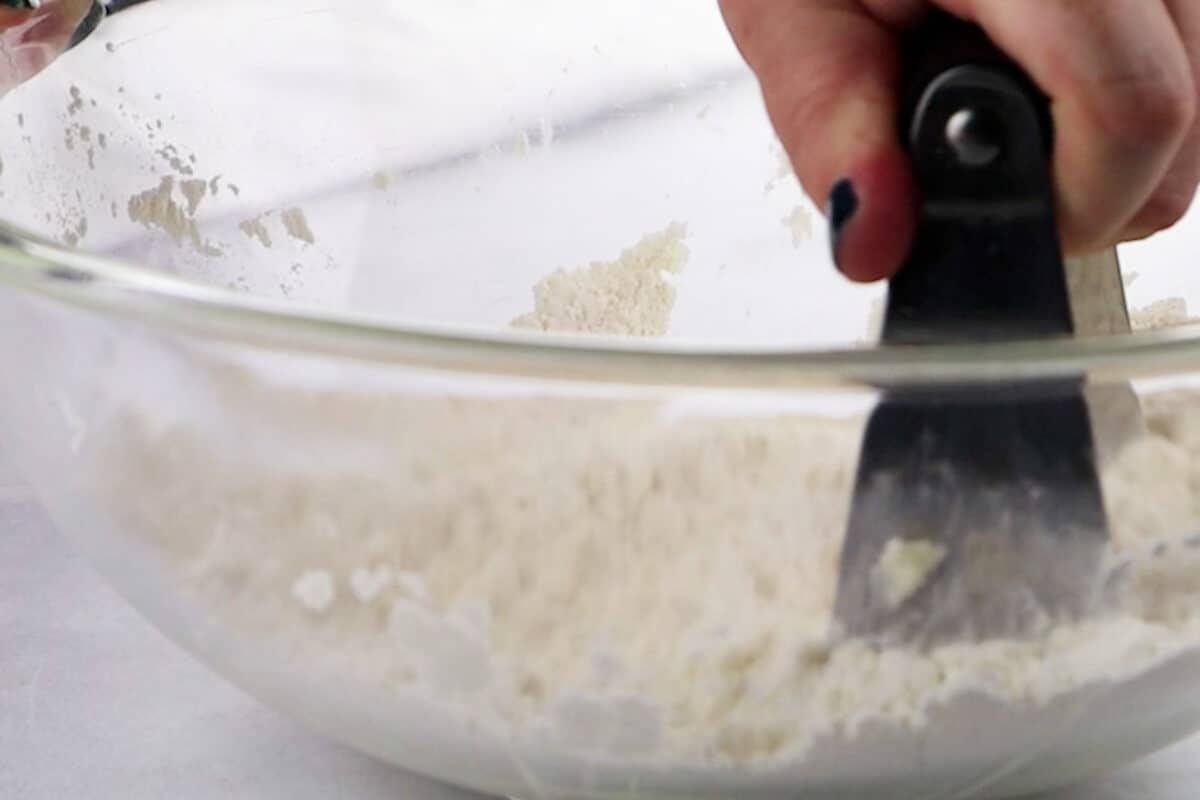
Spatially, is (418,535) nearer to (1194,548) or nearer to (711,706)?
(711,706)

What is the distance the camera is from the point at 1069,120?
36 cm

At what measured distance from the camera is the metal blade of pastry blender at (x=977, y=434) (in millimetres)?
311

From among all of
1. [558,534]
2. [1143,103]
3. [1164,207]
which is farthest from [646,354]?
[1164,207]

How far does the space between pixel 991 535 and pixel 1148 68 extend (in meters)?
0.13

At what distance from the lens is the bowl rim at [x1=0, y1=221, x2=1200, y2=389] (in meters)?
0.28

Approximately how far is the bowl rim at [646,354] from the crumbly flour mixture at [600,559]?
17mm

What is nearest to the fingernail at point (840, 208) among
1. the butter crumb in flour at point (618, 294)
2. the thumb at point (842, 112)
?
the thumb at point (842, 112)

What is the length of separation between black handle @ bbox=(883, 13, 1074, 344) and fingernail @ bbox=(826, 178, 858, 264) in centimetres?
2

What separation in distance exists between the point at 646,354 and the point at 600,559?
70mm

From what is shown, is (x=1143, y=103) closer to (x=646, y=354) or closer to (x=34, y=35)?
(x=646, y=354)

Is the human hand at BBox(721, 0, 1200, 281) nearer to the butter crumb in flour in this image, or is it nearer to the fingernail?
the fingernail

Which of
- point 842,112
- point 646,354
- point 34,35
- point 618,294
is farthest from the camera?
point 618,294

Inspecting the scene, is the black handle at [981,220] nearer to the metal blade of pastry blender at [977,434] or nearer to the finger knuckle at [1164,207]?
the metal blade of pastry blender at [977,434]

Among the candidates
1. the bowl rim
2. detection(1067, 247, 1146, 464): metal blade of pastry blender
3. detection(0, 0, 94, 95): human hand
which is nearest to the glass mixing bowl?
the bowl rim
